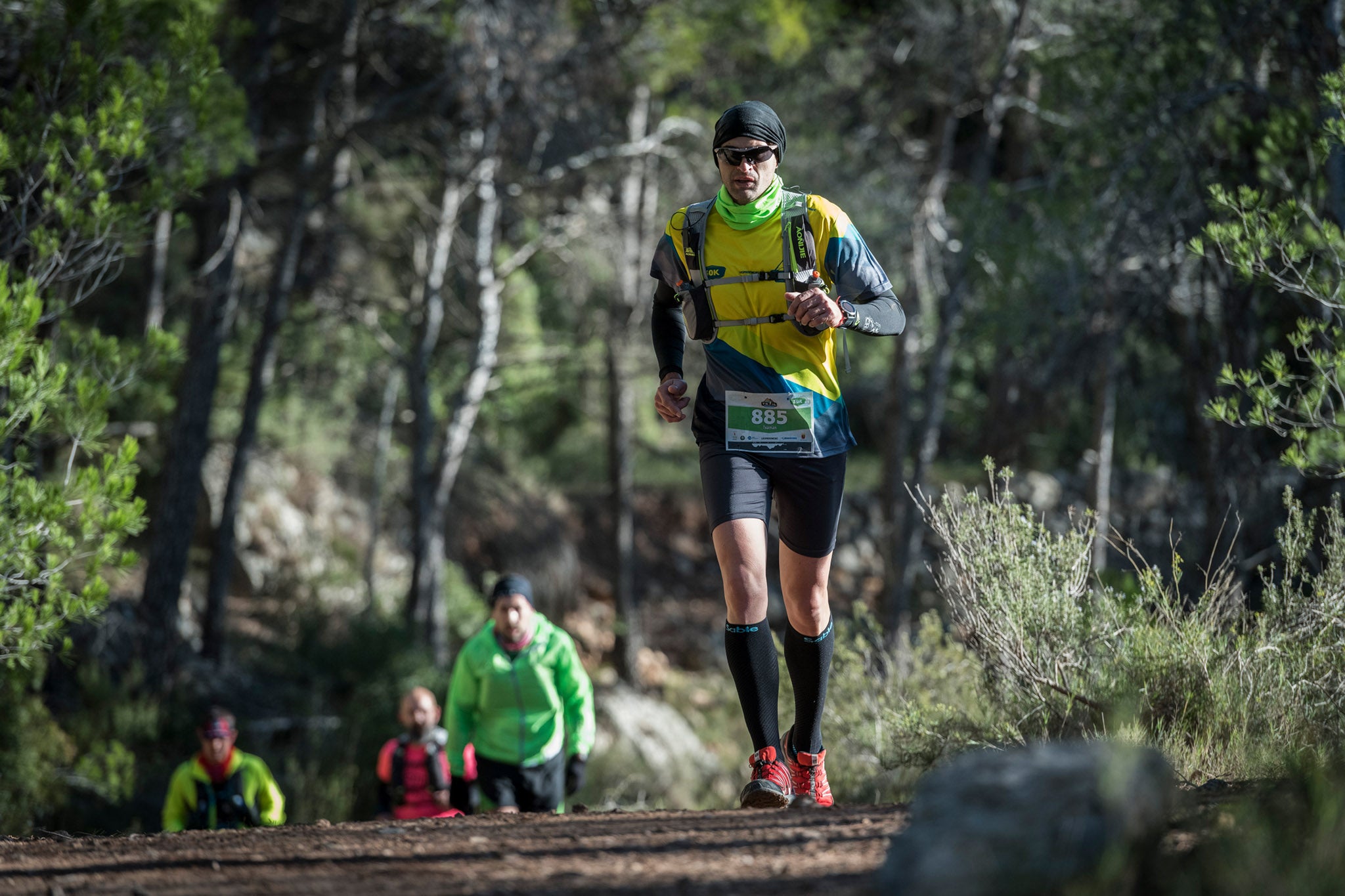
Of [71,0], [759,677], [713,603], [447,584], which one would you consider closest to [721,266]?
[759,677]

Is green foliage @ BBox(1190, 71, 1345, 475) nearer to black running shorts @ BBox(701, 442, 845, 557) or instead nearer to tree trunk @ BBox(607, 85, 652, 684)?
black running shorts @ BBox(701, 442, 845, 557)

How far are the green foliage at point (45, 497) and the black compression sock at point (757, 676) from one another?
2.76 meters

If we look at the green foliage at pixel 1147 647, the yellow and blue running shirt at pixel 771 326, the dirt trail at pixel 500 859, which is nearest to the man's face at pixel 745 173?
the yellow and blue running shirt at pixel 771 326

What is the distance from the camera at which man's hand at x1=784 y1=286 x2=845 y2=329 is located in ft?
12.3

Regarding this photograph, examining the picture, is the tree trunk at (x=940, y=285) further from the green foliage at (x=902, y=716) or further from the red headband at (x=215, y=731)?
the red headband at (x=215, y=731)

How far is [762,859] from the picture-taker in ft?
9.34

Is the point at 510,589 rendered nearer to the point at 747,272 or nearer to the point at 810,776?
the point at 810,776

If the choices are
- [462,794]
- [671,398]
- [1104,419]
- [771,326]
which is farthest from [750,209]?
[1104,419]

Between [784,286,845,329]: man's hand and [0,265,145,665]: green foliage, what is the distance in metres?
2.99

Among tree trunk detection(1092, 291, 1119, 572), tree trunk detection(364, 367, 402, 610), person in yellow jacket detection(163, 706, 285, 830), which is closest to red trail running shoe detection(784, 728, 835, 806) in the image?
person in yellow jacket detection(163, 706, 285, 830)

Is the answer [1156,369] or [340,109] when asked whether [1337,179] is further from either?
[340,109]

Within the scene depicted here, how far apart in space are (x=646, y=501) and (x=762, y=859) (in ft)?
60.0

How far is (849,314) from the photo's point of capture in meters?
3.90

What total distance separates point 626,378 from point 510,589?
9.96 meters
